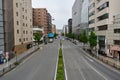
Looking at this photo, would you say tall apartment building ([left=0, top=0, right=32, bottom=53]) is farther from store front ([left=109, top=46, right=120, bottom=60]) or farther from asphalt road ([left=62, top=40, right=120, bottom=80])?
store front ([left=109, top=46, right=120, bottom=60])

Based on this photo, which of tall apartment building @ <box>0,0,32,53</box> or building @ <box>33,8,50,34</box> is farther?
building @ <box>33,8,50,34</box>

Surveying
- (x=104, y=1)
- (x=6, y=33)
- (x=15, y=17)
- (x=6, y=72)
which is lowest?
(x=6, y=72)

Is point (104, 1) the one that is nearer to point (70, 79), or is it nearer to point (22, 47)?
point (22, 47)

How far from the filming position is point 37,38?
105125mm

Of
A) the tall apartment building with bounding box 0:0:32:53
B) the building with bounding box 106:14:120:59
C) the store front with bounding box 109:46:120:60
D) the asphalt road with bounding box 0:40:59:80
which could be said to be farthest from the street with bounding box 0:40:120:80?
the building with bounding box 106:14:120:59

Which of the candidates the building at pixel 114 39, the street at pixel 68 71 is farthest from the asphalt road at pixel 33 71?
the building at pixel 114 39

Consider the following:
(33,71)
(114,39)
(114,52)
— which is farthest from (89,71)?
(114,39)

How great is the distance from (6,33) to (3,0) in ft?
24.2

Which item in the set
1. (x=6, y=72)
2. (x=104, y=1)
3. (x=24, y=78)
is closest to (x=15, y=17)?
(x=104, y=1)

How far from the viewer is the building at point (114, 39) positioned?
58.8 meters

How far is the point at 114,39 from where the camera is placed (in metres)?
61.1

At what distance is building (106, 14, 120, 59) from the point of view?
58.8 m

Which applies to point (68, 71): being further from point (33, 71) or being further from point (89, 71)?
point (33, 71)

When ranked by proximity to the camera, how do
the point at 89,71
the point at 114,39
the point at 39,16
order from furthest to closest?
the point at 39,16
the point at 114,39
the point at 89,71
